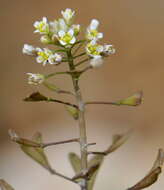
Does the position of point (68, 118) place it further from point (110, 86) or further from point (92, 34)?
point (92, 34)

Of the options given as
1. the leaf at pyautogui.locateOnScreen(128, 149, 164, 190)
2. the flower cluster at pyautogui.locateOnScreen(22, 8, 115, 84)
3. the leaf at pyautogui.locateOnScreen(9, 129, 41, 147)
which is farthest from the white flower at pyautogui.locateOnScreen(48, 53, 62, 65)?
the leaf at pyautogui.locateOnScreen(128, 149, 164, 190)

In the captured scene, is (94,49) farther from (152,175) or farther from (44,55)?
(152,175)

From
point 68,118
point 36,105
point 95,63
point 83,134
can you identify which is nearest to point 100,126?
point 68,118

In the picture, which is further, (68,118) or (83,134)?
(68,118)

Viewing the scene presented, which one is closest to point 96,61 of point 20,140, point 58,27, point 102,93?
point 58,27

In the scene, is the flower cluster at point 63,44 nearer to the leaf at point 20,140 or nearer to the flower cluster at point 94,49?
the flower cluster at point 94,49
